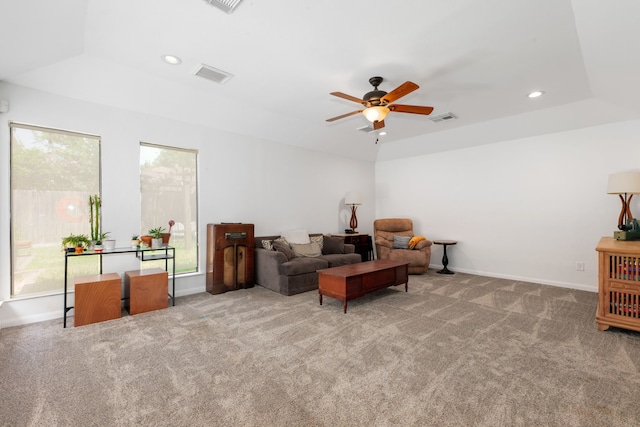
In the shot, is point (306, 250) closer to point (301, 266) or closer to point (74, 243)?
point (301, 266)

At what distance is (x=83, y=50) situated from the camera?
2963mm

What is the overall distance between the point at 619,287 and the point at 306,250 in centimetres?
402

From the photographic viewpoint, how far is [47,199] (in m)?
3.45

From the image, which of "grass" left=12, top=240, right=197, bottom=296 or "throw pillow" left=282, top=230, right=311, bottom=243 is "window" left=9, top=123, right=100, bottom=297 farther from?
"throw pillow" left=282, top=230, right=311, bottom=243

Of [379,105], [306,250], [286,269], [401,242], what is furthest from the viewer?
[401,242]

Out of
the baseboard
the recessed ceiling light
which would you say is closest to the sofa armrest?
the recessed ceiling light

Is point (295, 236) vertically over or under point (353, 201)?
under

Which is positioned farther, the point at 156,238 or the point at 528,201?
the point at 528,201

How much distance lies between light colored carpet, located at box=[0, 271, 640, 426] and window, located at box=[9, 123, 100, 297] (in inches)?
25.5

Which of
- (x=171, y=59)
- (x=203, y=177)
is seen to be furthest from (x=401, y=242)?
(x=171, y=59)

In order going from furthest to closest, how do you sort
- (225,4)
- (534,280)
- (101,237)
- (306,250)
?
(306,250), (534,280), (101,237), (225,4)

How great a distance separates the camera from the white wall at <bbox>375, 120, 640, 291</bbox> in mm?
4449

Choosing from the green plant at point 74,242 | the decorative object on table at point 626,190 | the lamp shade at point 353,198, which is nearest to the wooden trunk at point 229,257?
the green plant at point 74,242

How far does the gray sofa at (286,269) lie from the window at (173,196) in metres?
1.03
